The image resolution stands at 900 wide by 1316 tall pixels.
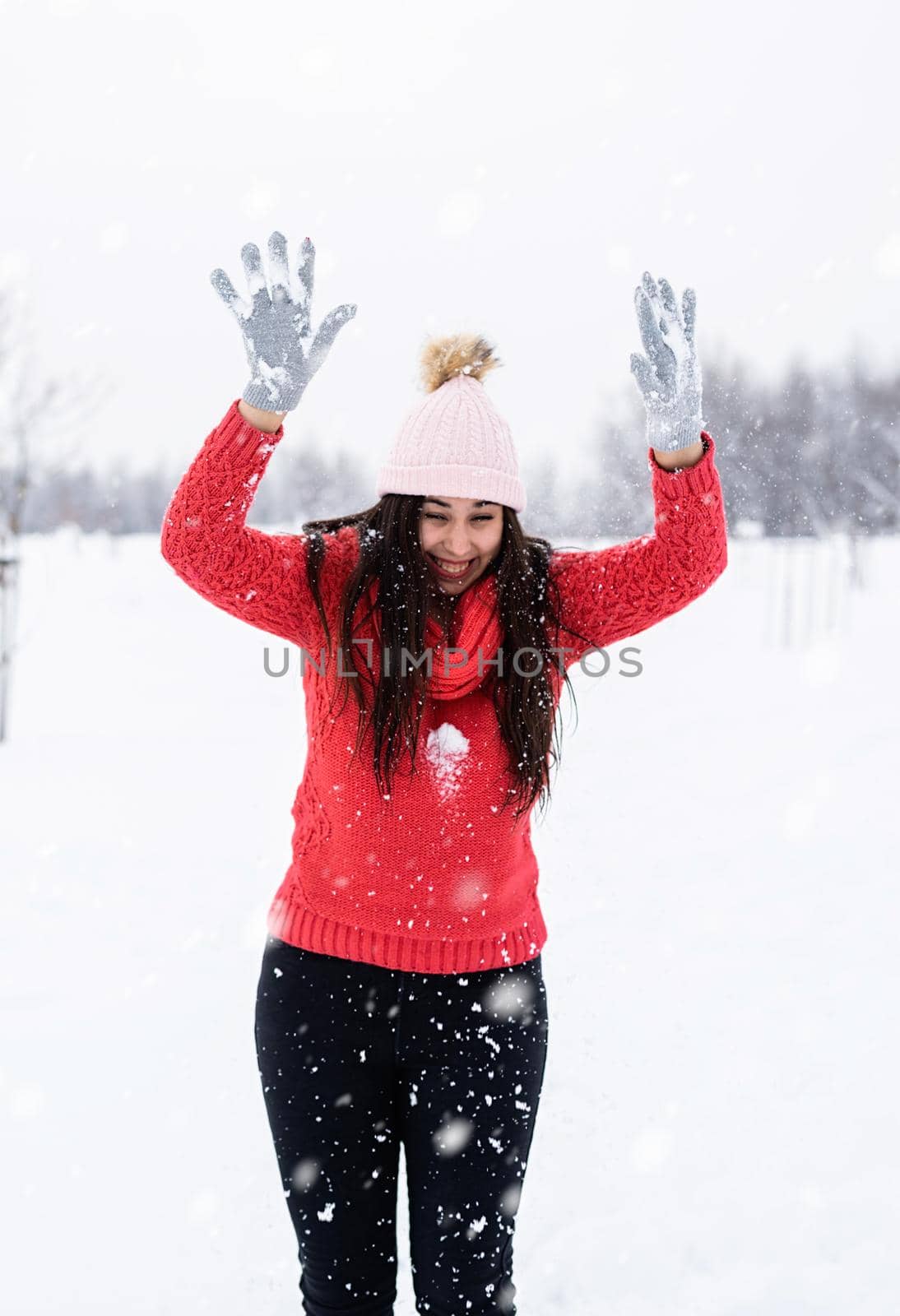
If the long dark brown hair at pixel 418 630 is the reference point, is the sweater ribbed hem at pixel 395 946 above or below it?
below

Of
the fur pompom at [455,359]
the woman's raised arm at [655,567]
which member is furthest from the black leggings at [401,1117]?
the fur pompom at [455,359]

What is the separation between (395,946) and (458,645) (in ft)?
1.68

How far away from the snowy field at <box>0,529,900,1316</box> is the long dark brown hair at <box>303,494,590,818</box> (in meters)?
1.54

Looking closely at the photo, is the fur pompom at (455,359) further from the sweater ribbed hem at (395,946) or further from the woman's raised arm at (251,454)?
the sweater ribbed hem at (395,946)

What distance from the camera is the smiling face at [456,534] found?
163 cm

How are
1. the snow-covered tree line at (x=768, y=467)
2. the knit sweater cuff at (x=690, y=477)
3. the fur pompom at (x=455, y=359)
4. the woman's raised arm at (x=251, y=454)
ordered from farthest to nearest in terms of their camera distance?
1. the snow-covered tree line at (x=768, y=467)
2. the fur pompom at (x=455, y=359)
3. the knit sweater cuff at (x=690, y=477)
4. the woman's raised arm at (x=251, y=454)

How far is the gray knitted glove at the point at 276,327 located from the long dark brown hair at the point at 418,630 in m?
0.26

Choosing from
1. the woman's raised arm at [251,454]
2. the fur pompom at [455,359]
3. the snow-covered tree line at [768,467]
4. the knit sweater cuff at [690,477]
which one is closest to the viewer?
the woman's raised arm at [251,454]

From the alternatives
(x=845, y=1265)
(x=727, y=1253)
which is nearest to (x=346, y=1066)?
(x=727, y=1253)

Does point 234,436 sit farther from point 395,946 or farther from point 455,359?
point 395,946

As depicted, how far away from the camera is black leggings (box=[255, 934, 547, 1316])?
155 cm

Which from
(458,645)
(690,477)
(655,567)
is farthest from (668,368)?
(458,645)

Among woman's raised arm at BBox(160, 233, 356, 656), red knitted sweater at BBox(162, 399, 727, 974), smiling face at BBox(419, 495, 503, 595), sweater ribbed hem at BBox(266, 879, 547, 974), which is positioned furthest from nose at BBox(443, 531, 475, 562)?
sweater ribbed hem at BBox(266, 879, 547, 974)

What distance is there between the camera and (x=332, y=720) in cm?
162
